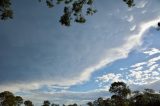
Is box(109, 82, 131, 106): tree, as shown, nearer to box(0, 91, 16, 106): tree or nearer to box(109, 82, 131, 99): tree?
box(109, 82, 131, 99): tree

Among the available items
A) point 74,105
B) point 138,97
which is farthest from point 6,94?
point 74,105

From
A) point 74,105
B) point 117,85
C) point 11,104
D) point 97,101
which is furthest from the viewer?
point 74,105

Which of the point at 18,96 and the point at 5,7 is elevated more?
the point at 18,96

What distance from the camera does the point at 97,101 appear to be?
16200cm

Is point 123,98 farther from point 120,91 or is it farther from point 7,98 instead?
point 7,98

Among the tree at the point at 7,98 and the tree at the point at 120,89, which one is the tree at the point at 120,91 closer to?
the tree at the point at 120,89

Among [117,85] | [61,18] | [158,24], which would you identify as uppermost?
[117,85]

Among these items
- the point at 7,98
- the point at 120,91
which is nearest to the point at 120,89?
the point at 120,91

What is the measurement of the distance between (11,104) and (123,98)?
37960 millimetres

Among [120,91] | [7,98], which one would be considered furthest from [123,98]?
[7,98]

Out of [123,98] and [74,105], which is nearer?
[123,98]

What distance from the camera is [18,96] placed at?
11925 centimetres

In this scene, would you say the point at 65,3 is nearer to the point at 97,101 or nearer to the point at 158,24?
the point at 158,24

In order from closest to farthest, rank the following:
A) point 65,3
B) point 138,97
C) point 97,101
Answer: point 65,3 → point 138,97 → point 97,101
